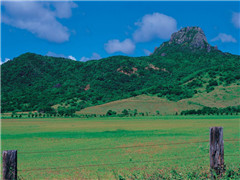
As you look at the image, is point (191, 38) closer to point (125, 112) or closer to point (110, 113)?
point (125, 112)

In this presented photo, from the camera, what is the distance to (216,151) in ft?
22.8

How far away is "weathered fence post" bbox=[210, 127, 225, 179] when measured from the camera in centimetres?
693

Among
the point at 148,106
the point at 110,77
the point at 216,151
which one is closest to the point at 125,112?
the point at 148,106

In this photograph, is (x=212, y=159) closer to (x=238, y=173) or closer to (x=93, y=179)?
(x=238, y=173)

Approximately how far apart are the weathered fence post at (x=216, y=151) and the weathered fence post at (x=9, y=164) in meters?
4.41

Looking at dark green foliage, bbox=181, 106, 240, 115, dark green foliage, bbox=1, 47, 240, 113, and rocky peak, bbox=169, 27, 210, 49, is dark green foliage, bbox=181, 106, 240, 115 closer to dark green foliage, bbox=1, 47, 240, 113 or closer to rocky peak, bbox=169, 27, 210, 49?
dark green foliage, bbox=1, 47, 240, 113

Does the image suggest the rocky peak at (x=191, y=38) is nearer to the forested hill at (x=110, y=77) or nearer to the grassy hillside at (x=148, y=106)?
the forested hill at (x=110, y=77)

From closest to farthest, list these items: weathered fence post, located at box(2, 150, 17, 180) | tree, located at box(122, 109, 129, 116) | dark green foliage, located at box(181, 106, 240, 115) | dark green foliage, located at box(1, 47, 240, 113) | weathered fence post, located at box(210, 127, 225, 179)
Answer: weathered fence post, located at box(2, 150, 17, 180)
weathered fence post, located at box(210, 127, 225, 179)
dark green foliage, located at box(181, 106, 240, 115)
tree, located at box(122, 109, 129, 116)
dark green foliage, located at box(1, 47, 240, 113)

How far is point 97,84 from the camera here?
417ft

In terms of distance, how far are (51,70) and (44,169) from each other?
142 m

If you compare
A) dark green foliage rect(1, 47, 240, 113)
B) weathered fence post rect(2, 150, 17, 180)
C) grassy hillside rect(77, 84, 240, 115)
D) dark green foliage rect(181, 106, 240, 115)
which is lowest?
weathered fence post rect(2, 150, 17, 180)

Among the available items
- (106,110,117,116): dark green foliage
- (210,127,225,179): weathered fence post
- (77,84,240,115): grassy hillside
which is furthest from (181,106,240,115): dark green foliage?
(210,127,225,179): weathered fence post

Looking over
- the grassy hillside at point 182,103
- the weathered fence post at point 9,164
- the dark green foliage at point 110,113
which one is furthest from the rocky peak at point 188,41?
the weathered fence post at point 9,164

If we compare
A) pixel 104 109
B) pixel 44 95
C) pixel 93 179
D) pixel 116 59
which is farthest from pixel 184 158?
pixel 116 59
